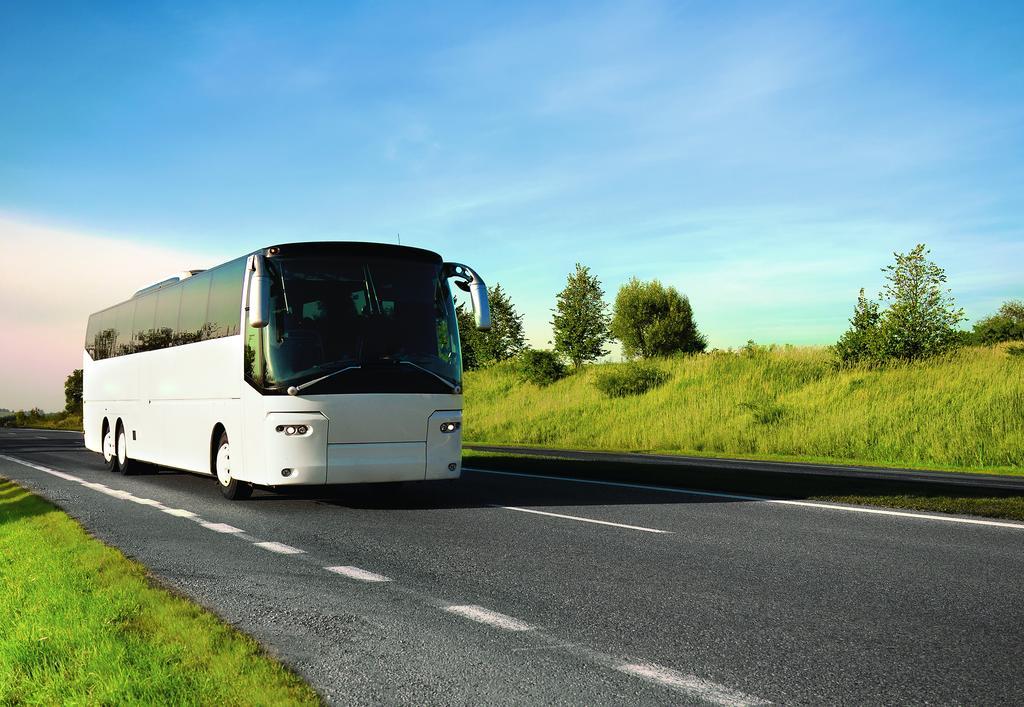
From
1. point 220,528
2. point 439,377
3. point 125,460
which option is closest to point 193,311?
point 439,377

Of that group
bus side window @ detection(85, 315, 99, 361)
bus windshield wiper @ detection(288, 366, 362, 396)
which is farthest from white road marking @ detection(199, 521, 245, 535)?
bus side window @ detection(85, 315, 99, 361)

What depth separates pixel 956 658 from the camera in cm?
504

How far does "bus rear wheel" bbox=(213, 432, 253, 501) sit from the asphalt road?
2.21 feet

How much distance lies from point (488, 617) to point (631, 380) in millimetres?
35168

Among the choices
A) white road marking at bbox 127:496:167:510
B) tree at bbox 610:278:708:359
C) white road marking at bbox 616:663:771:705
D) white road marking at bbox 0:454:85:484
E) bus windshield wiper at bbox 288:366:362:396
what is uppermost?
tree at bbox 610:278:708:359

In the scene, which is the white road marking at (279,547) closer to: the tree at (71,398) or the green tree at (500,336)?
the green tree at (500,336)

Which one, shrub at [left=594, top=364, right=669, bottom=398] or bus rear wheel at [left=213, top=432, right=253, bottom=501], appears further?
shrub at [left=594, top=364, right=669, bottom=398]

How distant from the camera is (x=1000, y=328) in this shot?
226 feet

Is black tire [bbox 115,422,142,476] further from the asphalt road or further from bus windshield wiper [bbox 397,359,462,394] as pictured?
bus windshield wiper [bbox 397,359,462,394]

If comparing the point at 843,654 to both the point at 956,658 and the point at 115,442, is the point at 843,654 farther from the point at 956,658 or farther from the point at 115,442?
the point at 115,442

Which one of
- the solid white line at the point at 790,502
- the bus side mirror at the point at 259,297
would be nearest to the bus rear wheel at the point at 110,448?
the solid white line at the point at 790,502

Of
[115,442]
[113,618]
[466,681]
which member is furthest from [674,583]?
[115,442]

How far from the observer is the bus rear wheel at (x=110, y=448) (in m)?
19.5

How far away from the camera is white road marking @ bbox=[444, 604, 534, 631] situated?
5754 millimetres
